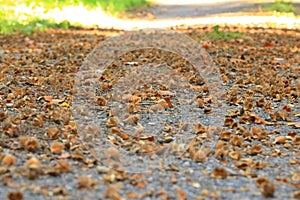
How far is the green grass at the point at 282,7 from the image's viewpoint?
15872mm

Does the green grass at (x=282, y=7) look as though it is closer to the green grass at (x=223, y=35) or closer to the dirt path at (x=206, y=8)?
the dirt path at (x=206, y=8)

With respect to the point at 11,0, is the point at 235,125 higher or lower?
lower

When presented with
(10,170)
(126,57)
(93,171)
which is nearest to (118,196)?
(93,171)

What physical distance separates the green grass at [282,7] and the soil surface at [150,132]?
914 centimetres

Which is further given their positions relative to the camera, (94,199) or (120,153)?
(120,153)

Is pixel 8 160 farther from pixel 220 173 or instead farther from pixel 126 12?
pixel 126 12

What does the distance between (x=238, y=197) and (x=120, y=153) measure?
2.79ft

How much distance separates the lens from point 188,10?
61.4ft

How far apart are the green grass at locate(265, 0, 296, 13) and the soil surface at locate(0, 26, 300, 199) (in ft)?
30.0

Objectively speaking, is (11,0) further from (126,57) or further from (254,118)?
(254,118)

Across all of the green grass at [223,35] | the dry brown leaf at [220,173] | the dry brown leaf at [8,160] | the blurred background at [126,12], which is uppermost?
the blurred background at [126,12]

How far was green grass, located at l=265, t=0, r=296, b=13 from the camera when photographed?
15872 mm

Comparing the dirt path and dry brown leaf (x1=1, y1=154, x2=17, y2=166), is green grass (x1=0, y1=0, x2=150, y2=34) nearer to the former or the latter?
the dirt path

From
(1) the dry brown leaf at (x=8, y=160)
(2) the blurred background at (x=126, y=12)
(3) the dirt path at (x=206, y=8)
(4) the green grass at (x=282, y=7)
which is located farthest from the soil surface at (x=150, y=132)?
(3) the dirt path at (x=206, y=8)
